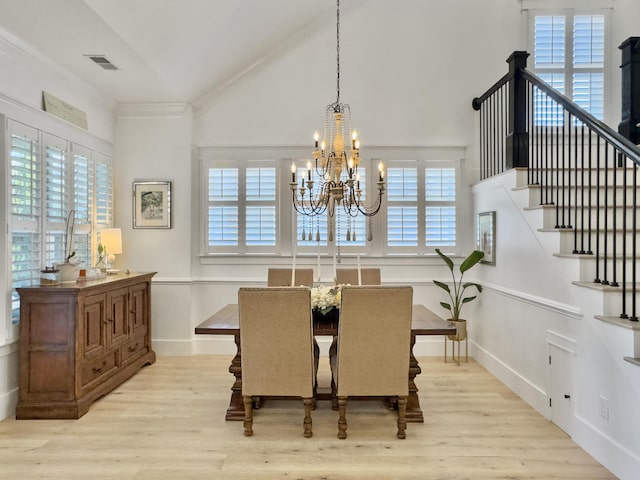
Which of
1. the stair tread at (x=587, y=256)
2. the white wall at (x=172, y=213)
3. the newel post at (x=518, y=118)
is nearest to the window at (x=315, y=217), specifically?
the white wall at (x=172, y=213)

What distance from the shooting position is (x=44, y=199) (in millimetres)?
3719

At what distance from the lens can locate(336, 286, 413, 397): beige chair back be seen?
2.79 metres

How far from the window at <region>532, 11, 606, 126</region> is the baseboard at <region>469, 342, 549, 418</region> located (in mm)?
3008

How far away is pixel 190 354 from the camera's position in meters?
5.08

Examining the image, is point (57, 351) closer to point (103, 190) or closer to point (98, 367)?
point (98, 367)

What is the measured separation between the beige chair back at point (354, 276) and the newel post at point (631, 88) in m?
2.66

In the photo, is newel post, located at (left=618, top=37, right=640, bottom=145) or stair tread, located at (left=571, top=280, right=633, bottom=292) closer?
stair tread, located at (left=571, top=280, right=633, bottom=292)

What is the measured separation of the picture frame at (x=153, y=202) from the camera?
16.5ft

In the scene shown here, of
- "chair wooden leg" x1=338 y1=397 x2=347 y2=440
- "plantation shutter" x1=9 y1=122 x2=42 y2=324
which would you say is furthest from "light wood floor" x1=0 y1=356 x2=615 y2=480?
"plantation shutter" x1=9 y1=122 x2=42 y2=324

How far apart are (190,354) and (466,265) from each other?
339cm

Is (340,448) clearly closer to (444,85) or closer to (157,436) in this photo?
(157,436)

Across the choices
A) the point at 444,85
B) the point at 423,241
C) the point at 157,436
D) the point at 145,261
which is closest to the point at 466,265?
the point at 423,241

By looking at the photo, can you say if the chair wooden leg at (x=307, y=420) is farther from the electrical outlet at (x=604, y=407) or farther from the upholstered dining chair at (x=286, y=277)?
the electrical outlet at (x=604, y=407)

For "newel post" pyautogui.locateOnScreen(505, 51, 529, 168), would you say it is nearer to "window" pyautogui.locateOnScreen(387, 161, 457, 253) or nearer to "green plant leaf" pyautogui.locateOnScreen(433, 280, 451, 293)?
"window" pyautogui.locateOnScreen(387, 161, 457, 253)
